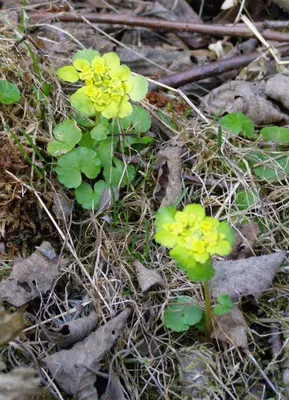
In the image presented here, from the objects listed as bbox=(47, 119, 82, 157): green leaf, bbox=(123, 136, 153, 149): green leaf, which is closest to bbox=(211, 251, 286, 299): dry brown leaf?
bbox=(123, 136, 153, 149): green leaf

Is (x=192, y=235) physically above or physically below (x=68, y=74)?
below

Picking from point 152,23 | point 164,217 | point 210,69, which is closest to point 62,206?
point 164,217

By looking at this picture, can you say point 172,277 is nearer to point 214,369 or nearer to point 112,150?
point 214,369

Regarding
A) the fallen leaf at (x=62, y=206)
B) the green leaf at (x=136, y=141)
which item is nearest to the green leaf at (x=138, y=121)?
the green leaf at (x=136, y=141)

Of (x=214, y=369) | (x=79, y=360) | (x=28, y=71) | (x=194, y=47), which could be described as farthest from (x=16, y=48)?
(x=214, y=369)

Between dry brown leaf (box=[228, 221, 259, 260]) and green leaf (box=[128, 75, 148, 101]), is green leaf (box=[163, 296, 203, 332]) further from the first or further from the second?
green leaf (box=[128, 75, 148, 101])

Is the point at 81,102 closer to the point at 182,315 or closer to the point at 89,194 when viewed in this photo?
the point at 89,194
